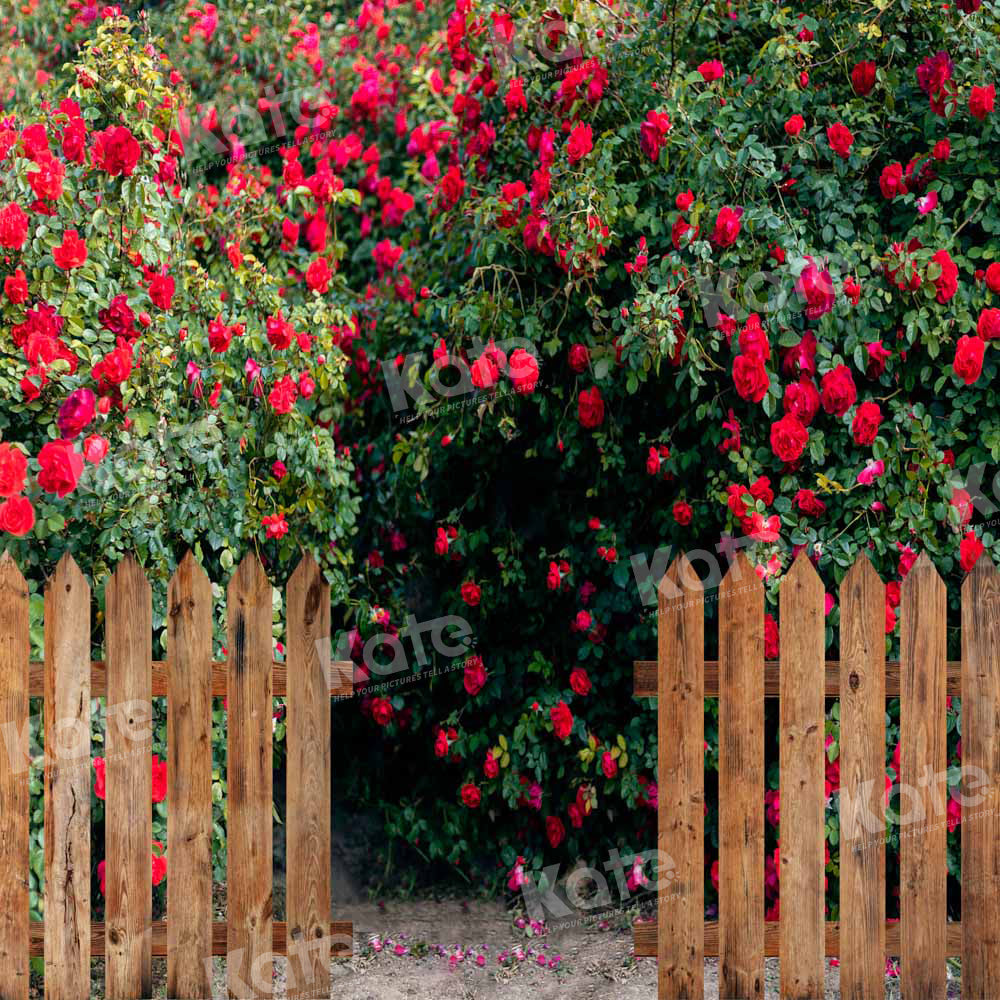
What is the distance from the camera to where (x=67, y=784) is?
306cm

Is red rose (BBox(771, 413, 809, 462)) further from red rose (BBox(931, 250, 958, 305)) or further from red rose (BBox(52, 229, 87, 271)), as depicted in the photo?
red rose (BBox(52, 229, 87, 271))

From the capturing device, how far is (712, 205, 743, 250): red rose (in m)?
3.58

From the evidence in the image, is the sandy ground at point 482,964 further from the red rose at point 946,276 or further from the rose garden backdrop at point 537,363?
the red rose at point 946,276

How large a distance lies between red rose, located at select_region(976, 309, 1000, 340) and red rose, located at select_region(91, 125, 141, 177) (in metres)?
2.41

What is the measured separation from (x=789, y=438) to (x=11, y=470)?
2.02 m

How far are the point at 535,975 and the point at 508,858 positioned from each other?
0.54 m

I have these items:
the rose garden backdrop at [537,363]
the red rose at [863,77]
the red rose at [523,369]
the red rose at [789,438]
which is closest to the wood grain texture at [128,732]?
the rose garden backdrop at [537,363]

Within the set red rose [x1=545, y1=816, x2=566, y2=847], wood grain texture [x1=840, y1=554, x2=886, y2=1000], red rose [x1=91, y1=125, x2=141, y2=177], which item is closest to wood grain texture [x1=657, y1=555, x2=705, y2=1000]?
wood grain texture [x1=840, y1=554, x2=886, y2=1000]

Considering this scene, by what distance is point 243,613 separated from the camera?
302 centimetres

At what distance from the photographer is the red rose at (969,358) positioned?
11.2 ft

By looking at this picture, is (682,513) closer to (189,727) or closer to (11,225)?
(189,727)

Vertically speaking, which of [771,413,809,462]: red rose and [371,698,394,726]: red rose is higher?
[771,413,809,462]: red rose

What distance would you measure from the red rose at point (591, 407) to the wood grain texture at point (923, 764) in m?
1.24

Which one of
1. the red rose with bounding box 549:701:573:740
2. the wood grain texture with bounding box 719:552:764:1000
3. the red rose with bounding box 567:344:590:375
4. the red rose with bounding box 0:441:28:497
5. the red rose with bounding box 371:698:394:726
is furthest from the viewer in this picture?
the red rose with bounding box 371:698:394:726
